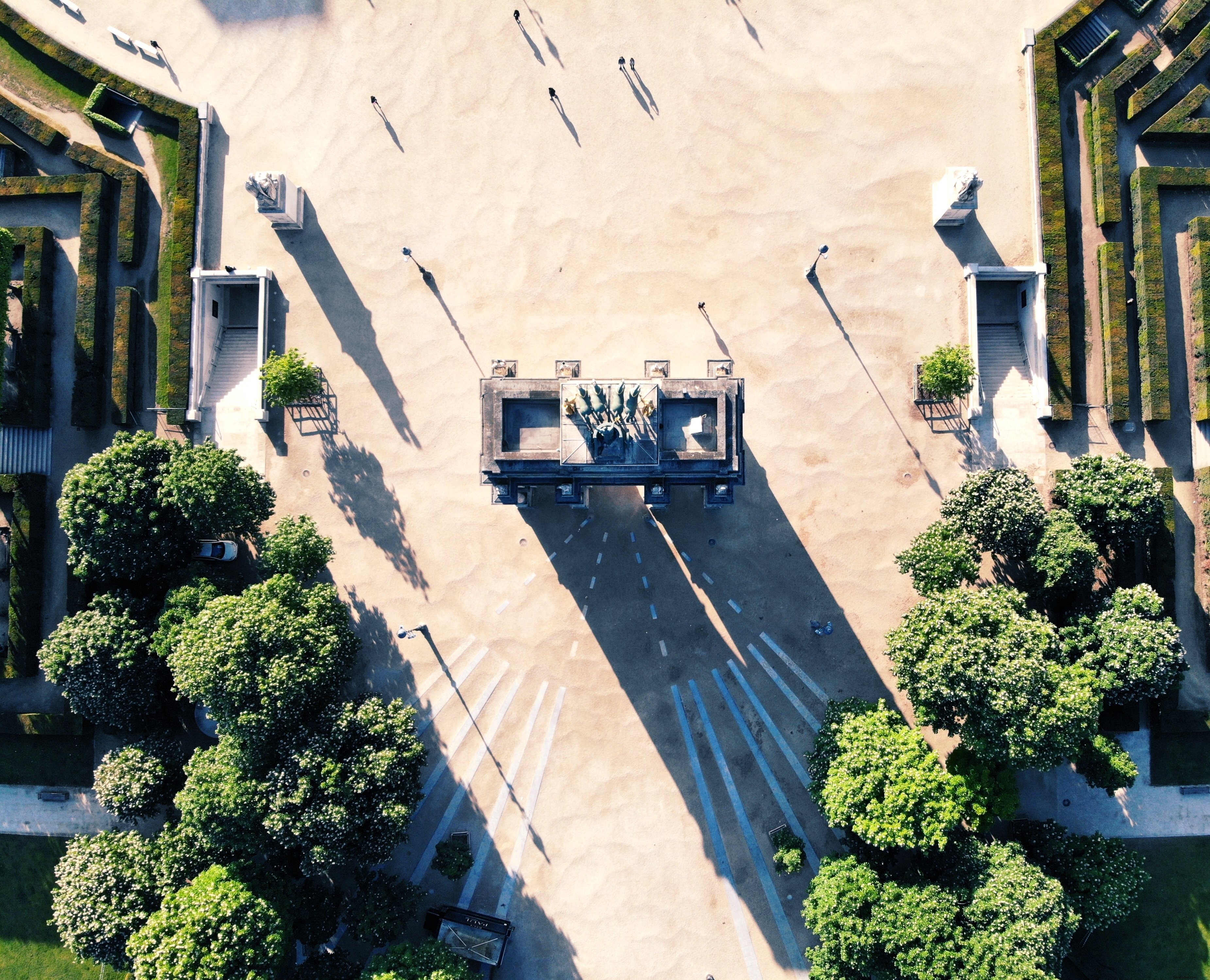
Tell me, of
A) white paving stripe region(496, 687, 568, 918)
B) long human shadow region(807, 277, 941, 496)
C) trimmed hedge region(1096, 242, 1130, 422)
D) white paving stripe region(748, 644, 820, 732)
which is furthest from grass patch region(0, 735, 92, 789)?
trimmed hedge region(1096, 242, 1130, 422)

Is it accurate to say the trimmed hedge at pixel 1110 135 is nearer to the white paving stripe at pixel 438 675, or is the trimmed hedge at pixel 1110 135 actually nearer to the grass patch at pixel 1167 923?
the grass patch at pixel 1167 923

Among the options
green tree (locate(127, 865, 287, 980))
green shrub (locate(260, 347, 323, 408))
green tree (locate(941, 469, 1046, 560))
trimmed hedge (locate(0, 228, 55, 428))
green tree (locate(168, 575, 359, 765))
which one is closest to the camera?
green tree (locate(127, 865, 287, 980))

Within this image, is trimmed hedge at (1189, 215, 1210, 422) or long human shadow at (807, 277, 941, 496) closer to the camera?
trimmed hedge at (1189, 215, 1210, 422)

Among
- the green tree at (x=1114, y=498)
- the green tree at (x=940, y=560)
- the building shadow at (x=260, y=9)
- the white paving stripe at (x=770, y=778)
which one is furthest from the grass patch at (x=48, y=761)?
the green tree at (x=1114, y=498)

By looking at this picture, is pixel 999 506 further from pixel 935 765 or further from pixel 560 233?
pixel 560 233

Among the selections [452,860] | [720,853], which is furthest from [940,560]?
[452,860]

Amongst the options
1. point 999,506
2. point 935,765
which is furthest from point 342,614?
point 999,506

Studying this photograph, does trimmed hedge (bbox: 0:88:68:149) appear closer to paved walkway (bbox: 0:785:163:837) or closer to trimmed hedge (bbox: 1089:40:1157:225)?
paved walkway (bbox: 0:785:163:837)
